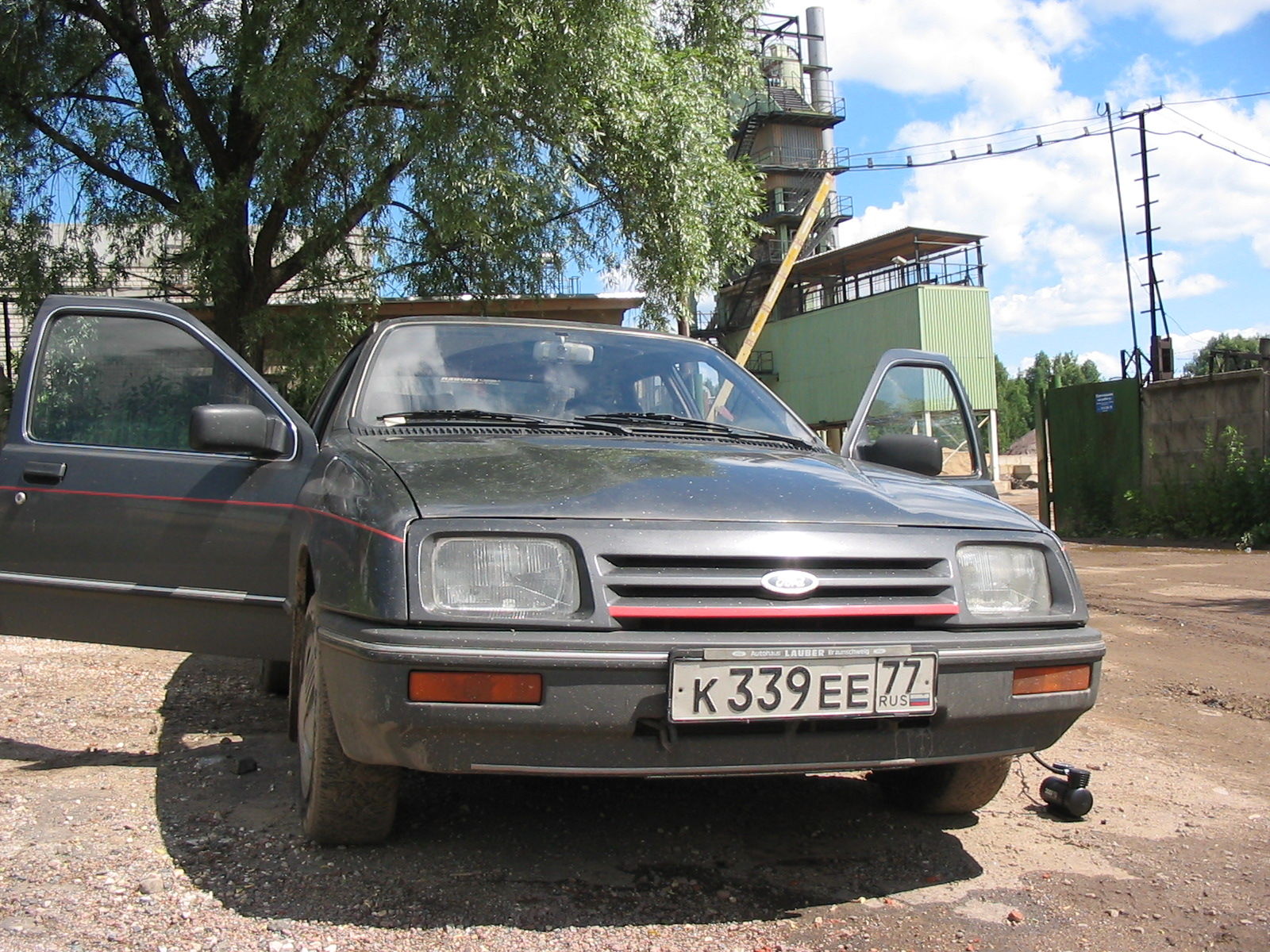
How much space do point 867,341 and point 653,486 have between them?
35.6 meters

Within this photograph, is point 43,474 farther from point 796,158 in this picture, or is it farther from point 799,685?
point 796,158

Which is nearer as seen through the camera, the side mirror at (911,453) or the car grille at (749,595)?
the car grille at (749,595)

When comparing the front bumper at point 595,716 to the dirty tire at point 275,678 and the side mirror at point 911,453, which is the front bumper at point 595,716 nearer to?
the side mirror at point 911,453

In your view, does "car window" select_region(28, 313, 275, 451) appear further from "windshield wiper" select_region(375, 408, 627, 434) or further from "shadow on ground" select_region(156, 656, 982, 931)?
"shadow on ground" select_region(156, 656, 982, 931)

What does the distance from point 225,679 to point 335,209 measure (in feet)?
24.0

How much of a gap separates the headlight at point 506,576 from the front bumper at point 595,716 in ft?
0.20

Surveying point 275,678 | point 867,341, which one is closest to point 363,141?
point 275,678

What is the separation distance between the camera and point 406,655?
7.45 feet

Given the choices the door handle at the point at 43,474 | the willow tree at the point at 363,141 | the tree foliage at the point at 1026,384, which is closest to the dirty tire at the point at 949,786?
the door handle at the point at 43,474

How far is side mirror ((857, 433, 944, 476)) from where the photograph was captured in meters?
3.74

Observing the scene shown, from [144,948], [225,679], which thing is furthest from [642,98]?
[144,948]

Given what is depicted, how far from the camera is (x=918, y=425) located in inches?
199

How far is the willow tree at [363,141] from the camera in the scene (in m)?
10.4

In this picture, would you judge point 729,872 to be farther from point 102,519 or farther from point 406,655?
point 102,519
